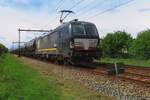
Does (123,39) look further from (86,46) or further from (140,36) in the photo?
(86,46)

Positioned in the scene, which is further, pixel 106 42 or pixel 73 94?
pixel 106 42

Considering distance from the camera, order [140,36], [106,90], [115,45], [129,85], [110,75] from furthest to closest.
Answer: [115,45], [140,36], [110,75], [129,85], [106,90]

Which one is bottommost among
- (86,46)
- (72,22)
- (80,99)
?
(80,99)

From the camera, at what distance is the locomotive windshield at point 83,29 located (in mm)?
25413

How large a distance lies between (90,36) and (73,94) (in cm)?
1327

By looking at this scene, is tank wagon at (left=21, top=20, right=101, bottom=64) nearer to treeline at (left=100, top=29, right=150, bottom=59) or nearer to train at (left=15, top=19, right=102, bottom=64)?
train at (left=15, top=19, right=102, bottom=64)

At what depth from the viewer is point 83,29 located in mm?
25750

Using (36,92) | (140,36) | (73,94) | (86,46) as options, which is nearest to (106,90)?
(73,94)

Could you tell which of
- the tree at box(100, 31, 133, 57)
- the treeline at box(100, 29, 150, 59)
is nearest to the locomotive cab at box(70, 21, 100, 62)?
the treeline at box(100, 29, 150, 59)

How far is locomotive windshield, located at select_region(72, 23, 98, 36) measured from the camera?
25.4 m

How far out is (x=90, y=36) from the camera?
25.4 meters

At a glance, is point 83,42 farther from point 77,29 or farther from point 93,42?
point 77,29

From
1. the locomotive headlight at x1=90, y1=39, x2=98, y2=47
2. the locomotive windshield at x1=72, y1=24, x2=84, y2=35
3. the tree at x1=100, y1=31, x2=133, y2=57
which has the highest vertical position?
the tree at x1=100, y1=31, x2=133, y2=57

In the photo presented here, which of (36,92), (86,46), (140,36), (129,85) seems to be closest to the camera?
(36,92)
